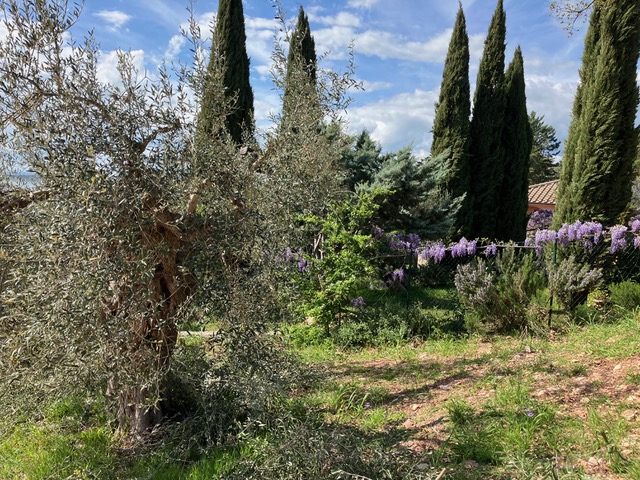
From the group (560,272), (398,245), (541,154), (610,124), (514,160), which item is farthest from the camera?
(541,154)

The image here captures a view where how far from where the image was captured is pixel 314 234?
7793 mm

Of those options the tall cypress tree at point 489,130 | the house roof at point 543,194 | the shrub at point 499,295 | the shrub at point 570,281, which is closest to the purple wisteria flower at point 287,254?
the shrub at point 499,295

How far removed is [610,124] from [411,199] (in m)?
3.71

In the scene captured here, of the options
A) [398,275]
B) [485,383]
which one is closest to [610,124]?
[398,275]

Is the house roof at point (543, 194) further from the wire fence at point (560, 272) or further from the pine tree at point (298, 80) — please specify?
the pine tree at point (298, 80)

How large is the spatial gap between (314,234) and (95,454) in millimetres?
5237

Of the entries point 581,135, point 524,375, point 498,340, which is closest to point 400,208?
point 581,135

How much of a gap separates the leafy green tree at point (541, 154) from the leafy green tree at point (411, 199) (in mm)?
24401

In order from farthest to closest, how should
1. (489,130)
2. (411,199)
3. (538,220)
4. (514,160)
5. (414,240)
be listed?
(538,220), (514,160), (489,130), (411,199), (414,240)

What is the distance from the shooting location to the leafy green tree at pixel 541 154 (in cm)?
3295

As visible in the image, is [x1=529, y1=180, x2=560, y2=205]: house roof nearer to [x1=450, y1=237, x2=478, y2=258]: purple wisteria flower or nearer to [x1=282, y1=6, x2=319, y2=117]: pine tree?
[x1=450, y1=237, x2=478, y2=258]: purple wisteria flower

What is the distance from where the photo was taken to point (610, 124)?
7699 millimetres

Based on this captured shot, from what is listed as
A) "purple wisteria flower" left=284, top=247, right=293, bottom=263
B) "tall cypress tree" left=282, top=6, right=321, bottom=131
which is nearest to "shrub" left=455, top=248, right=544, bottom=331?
"purple wisteria flower" left=284, top=247, right=293, bottom=263

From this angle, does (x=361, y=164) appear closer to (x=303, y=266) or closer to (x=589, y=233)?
(x=303, y=266)
